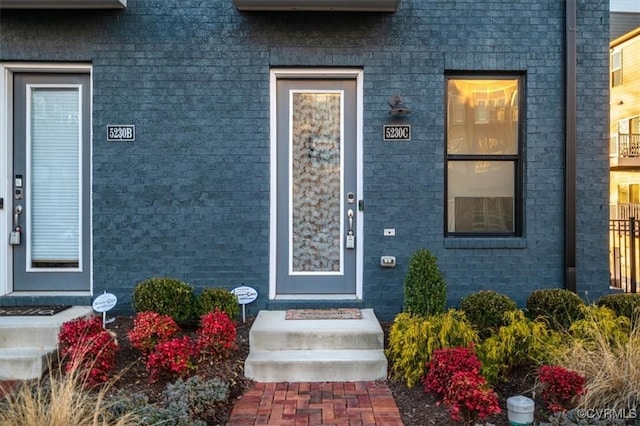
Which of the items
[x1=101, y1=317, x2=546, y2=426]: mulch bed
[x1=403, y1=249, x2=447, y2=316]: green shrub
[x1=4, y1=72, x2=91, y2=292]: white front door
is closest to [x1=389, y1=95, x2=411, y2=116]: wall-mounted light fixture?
[x1=403, y1=249, x2=447, y2=316]: green shrub

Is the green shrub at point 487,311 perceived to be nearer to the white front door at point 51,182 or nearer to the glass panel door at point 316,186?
the glass panel door at point 316,186

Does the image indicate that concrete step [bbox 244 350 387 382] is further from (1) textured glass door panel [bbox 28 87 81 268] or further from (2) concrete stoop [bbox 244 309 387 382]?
(1) textured glass door panel [bbox 28 87 81 268]

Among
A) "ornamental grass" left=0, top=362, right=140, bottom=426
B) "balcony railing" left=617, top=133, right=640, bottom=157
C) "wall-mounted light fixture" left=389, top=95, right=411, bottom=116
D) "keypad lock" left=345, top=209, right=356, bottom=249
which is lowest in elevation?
"ornamental grass" left=0, top=362, right=140, bottom=426

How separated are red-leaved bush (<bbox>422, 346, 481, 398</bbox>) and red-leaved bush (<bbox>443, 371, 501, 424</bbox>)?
88 millimetres

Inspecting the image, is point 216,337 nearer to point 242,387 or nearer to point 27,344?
point 242,387

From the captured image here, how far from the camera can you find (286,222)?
540 centimetres

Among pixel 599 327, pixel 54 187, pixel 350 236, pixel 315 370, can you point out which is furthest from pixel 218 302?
pixel 599 327

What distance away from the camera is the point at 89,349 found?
12.1ft

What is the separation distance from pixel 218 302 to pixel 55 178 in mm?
2348

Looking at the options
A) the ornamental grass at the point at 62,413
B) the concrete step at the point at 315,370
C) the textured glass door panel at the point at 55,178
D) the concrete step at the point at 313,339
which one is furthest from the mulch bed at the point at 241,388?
the textured glass door panel at the point at 55,178

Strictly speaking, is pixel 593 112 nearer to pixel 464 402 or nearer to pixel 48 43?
pixel 464 402

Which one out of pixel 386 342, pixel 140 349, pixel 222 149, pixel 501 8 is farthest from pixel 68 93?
pixel 501 8

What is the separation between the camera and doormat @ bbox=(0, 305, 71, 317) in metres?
4.74

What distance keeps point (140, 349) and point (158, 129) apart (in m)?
2.38
